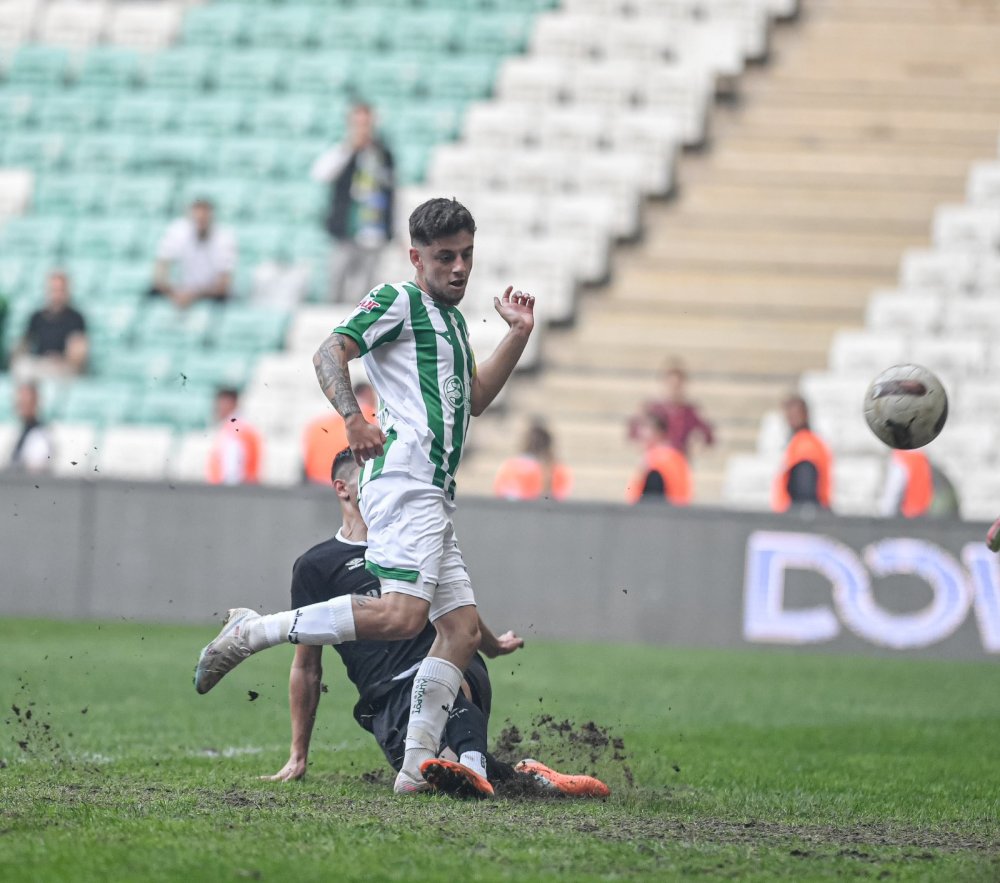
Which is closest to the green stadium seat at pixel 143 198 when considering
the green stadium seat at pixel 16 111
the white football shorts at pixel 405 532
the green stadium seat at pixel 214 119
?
the green stadium seat at pixel 214 119

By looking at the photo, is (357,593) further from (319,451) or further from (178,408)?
(178,408)

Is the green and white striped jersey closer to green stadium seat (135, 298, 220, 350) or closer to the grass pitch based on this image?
the grass pitch

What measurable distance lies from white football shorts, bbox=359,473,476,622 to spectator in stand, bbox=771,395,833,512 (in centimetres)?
869

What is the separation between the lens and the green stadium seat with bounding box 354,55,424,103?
884 inches

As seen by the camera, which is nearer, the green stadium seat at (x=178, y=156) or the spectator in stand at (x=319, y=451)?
the spectator in stand at (x=319, y=451)

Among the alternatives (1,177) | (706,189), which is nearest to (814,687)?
(706,189)

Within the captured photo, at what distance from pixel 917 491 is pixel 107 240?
408 inches

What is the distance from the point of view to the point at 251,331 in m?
19.3

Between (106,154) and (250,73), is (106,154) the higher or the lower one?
the lower one

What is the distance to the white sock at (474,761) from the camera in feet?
21.7

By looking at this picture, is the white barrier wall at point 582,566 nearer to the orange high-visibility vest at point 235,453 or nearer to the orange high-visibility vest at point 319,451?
the orange high-visibility vest at point 319,451

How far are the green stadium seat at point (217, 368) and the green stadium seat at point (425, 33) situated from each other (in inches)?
223

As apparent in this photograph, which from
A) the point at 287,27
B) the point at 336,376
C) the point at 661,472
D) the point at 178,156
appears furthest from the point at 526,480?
the point at 287,27

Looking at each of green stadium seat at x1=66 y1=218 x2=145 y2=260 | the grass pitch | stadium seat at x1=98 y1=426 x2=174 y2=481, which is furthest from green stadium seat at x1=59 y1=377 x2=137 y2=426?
the grass pitch
